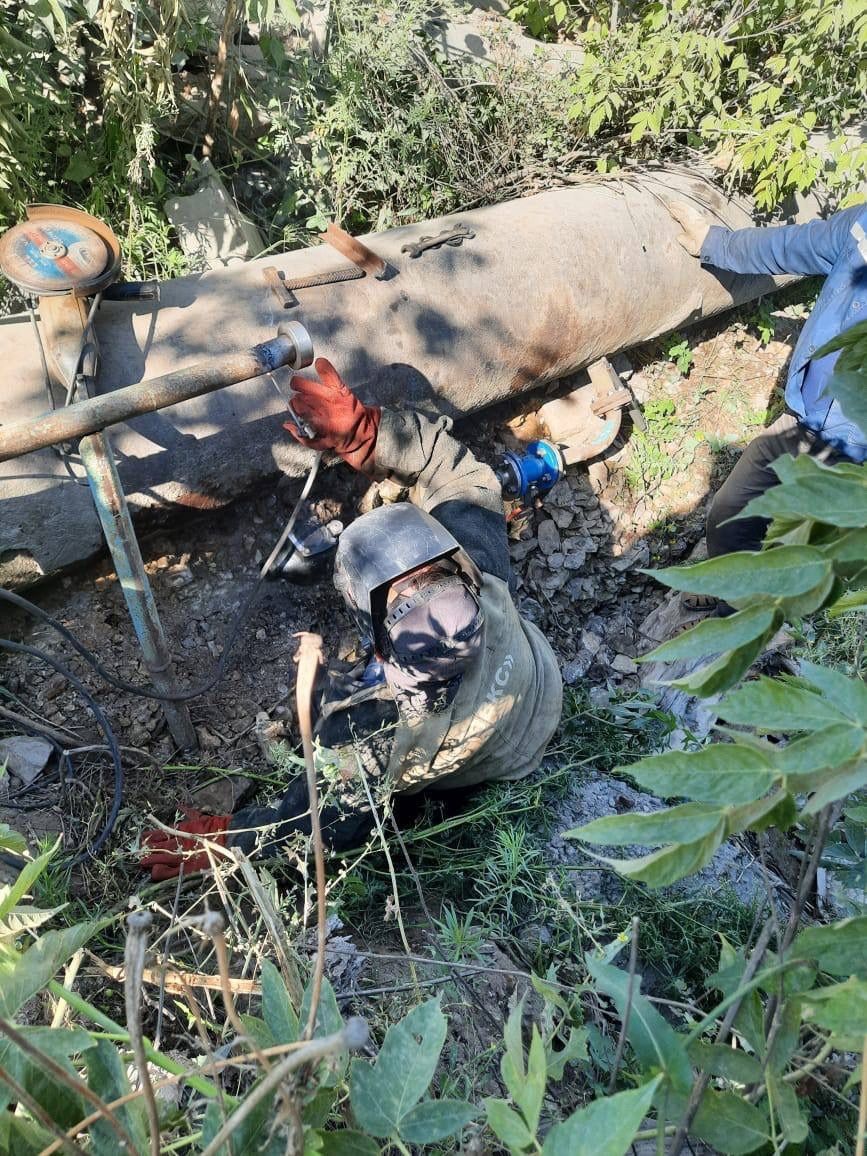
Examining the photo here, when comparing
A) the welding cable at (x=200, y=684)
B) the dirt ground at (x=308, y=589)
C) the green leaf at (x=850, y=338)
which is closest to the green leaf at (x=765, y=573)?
the green leaf at (x=850, y=338)

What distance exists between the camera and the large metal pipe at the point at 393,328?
8.79ft

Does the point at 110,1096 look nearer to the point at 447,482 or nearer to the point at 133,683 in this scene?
the point at 133,683

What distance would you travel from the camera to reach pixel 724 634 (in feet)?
2.54

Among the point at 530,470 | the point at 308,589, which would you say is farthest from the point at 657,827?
the point at 530,470

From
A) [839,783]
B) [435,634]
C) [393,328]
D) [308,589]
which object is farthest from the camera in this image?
[308,589]

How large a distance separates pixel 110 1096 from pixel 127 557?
1.89 m

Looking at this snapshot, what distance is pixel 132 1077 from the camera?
1.25 metres

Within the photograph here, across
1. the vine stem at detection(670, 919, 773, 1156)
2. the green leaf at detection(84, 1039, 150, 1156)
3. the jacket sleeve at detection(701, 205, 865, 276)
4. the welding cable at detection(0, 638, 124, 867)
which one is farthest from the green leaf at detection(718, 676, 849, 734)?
the jacket sleeve at detection(701, 205, 865, 276)

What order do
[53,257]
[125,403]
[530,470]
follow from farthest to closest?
[530,470], [53,257], [125,403]

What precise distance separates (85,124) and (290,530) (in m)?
2.15

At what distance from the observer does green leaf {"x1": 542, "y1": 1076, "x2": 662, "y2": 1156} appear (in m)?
0.66

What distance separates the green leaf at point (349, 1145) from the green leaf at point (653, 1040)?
0.91 ft

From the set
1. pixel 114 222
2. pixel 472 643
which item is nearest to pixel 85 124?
pixel 114 222

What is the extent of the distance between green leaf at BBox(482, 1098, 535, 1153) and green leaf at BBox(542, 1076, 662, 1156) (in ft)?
0.30
